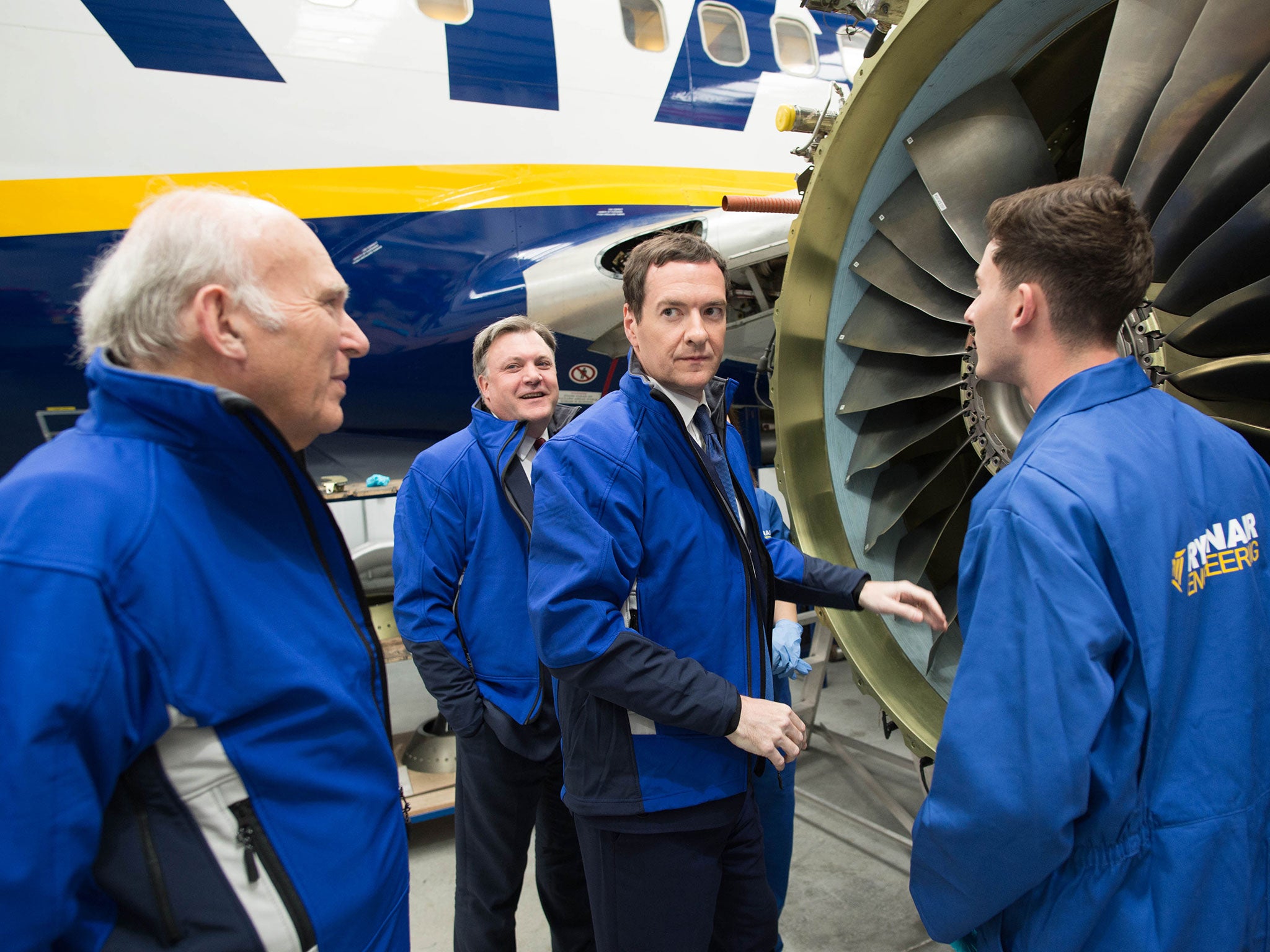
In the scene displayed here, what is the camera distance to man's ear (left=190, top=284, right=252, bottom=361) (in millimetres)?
872

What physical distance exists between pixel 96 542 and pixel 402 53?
13.2 feet

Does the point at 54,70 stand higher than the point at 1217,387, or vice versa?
the point at 54,70

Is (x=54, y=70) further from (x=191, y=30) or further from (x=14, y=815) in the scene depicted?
(x=14, y=815)

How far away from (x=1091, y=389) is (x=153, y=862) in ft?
4.15

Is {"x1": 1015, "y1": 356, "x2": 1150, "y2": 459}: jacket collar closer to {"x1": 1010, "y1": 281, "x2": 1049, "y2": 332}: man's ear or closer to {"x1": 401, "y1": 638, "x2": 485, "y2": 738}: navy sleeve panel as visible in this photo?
{"x1": 1010, "y1": 281, "x2": 1049, "y2": 332}: man's ear

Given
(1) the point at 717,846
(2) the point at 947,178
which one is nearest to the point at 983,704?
(1) the point at 717,846

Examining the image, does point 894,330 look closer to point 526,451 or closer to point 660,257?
point 660,257

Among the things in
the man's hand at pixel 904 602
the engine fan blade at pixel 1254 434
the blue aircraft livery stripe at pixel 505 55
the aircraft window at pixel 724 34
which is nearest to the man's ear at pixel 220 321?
the man's hand at pixel 904 602

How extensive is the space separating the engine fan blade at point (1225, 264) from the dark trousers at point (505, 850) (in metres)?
1.82

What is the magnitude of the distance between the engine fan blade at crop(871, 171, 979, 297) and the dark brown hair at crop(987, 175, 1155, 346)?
2.86 ft

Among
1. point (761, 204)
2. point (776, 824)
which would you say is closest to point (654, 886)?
point (776, 824)

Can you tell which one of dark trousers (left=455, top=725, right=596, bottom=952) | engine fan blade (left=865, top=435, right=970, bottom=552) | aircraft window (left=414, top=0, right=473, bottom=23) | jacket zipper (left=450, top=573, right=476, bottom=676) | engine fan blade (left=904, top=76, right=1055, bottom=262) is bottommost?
dark trousers (left=455, top=725, right=596, bottom=952)

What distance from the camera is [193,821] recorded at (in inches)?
31.1

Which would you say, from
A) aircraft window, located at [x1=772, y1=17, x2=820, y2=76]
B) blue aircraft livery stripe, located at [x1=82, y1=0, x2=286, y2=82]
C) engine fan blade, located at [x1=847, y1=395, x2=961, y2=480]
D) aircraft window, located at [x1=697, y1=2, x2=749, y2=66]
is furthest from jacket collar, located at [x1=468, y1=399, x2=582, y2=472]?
aircraft window, located at [x1=772, y1=17, x2=820, y2=76]
